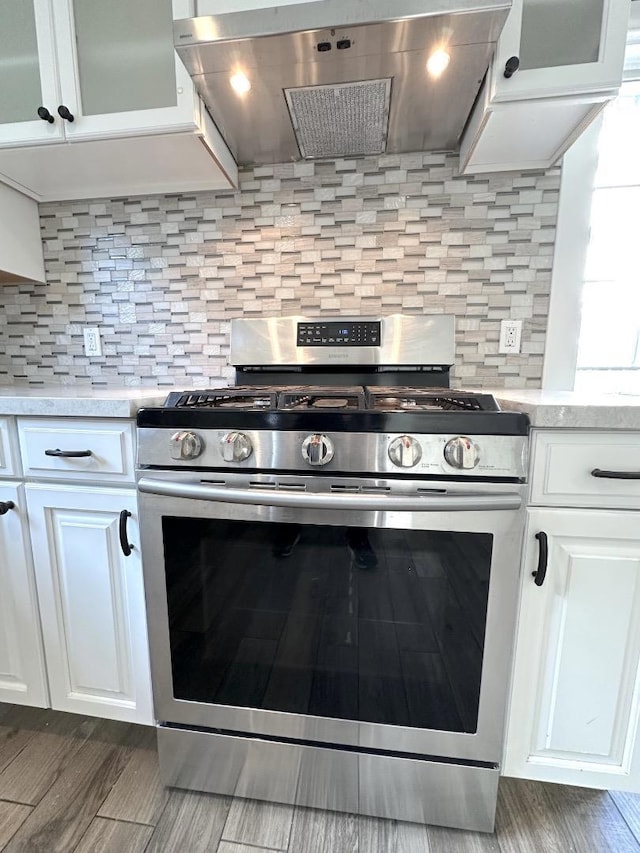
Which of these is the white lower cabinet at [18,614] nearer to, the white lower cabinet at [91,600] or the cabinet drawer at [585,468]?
the white lower cabinet at [91,600]

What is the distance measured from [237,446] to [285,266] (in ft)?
2.81

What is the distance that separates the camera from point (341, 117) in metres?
1.12

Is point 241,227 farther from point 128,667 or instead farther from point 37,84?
point 128,667

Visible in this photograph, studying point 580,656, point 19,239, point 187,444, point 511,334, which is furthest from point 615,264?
point 19,239

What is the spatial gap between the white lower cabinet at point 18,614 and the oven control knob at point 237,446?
0.60 m

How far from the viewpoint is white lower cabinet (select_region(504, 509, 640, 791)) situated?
81cm

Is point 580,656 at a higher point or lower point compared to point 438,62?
lower

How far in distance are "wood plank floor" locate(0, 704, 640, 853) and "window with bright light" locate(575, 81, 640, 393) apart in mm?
1195

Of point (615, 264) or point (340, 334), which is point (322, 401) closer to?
point (340, 334)

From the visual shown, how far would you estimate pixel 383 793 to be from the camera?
890 mm

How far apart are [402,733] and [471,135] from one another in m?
1.57

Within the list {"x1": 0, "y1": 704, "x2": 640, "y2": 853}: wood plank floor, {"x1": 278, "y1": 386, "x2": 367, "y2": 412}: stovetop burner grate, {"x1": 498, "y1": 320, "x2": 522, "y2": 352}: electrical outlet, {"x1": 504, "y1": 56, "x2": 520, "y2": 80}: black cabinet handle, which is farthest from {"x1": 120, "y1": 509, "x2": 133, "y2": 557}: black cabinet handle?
{"x1": 504, "y1": 56, "x2": 520, "y2": 80}: black cabinet handle

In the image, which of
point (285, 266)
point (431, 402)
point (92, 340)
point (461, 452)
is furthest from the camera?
point (92, 340)

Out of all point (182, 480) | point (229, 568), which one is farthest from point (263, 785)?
point (182, 480)
